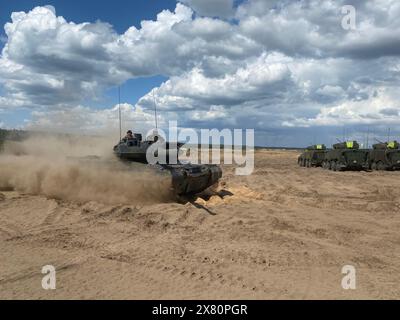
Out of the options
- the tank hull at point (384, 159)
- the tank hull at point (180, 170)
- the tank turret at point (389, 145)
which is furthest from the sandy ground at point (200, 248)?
the tank turret at point (389, 145)

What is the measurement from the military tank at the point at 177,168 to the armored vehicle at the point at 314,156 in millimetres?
22558

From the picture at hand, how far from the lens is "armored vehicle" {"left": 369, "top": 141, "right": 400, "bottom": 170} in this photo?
30359 mm

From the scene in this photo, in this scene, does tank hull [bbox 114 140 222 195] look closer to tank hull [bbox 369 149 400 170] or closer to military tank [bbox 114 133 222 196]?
military tank [bbox 114 133 222 196]

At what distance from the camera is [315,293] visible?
5.87 metres

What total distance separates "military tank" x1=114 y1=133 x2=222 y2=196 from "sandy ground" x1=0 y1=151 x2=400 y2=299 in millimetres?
633

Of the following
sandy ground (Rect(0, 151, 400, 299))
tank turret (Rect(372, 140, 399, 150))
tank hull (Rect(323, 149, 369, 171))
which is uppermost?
tank turret (Rect(372, 140, 399, 150))

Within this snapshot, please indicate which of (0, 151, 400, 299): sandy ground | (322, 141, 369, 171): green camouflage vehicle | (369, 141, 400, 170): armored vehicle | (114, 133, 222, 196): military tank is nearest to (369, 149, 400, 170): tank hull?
(369, 141, 400, 170): armored vehicle

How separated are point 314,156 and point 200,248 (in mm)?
28957

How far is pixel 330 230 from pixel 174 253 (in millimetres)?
3696

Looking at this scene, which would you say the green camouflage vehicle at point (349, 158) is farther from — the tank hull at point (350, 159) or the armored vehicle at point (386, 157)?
the armored vehicle at point (386, 157)

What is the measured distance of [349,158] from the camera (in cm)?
3039

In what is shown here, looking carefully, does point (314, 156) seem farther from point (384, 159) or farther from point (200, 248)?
point (200, 248)

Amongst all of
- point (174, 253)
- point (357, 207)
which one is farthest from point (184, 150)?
point (174, 253)

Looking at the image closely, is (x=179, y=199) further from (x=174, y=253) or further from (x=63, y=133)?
(x=63, y=133)
